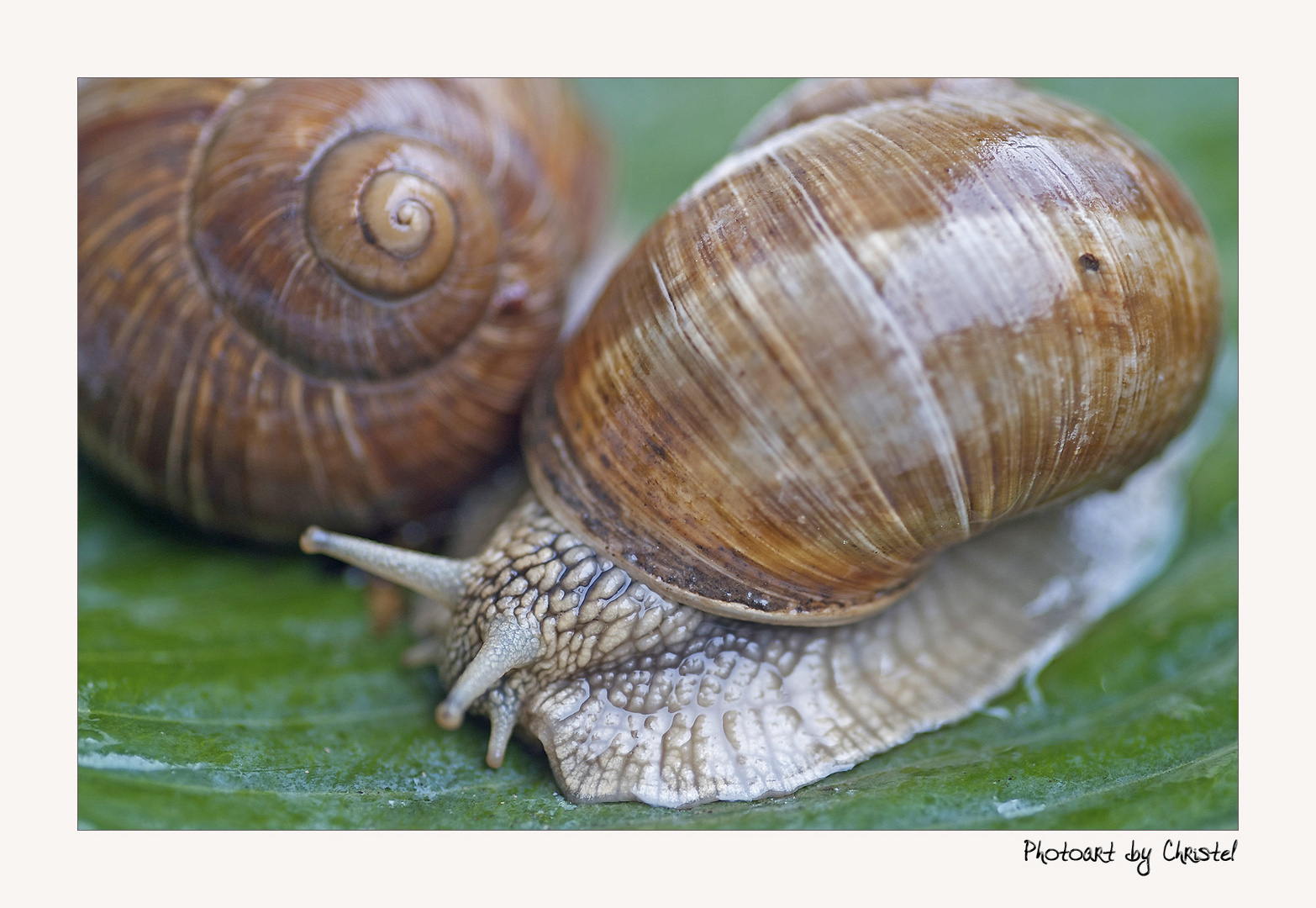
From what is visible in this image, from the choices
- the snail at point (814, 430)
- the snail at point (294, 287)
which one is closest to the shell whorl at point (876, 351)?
the snail at point (814, 430)

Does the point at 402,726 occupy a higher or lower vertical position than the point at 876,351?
lower

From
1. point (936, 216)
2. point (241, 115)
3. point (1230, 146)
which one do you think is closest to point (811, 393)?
point (936, 216)

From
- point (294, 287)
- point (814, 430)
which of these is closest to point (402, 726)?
point (294, 287)

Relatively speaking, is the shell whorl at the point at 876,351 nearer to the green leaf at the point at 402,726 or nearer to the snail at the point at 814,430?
the snail at the point at 814,430

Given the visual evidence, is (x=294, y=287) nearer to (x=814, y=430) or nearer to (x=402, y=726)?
(x=402, y=726)

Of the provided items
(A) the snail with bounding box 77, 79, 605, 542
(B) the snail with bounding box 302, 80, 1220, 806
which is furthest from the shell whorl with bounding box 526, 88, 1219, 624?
(A) the snail with bounding box 77, 79, 605, 542

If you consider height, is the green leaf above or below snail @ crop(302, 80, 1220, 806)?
below

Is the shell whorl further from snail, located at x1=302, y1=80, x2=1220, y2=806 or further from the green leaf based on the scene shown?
the green leaf

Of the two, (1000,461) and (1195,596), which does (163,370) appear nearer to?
(1000,461)
